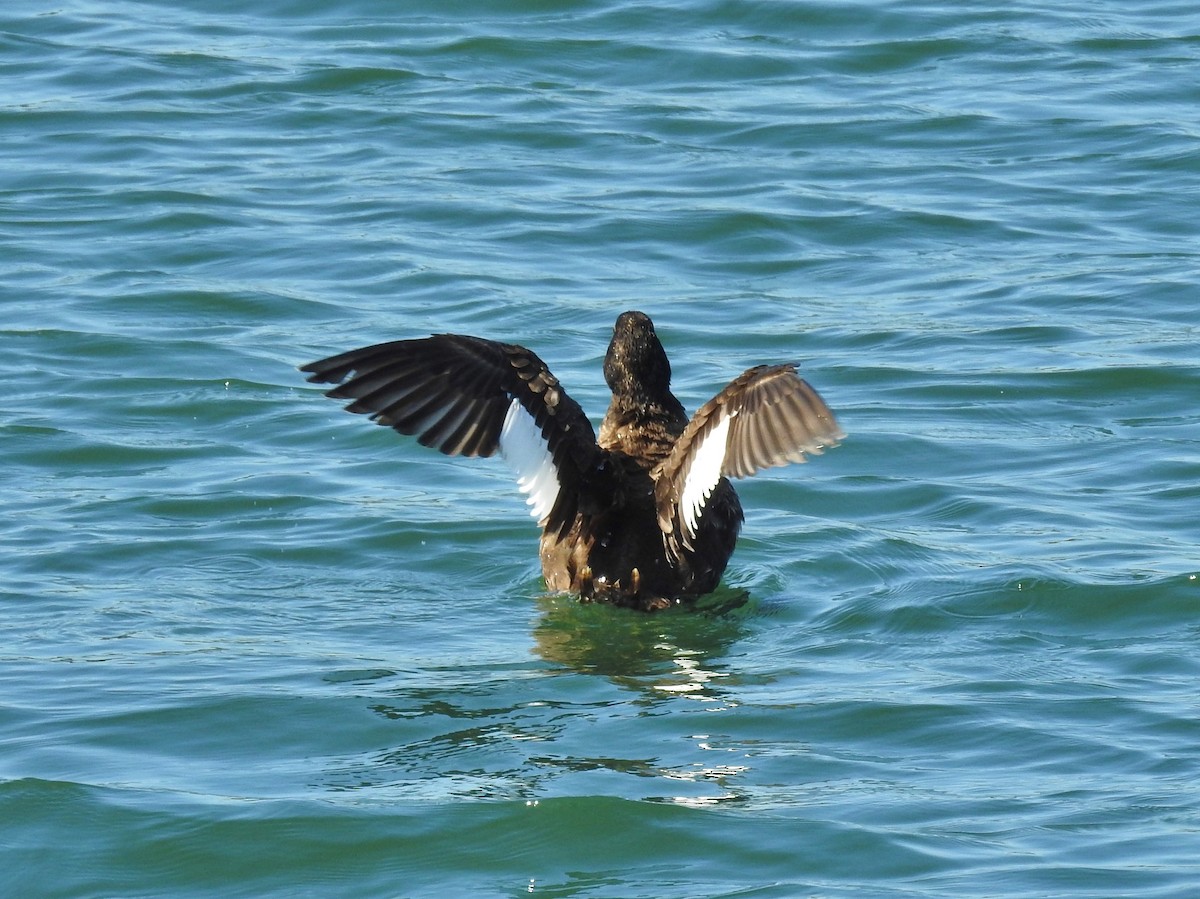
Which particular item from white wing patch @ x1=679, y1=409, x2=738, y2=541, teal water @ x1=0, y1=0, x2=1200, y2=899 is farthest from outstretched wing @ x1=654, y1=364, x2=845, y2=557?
teal water @ x1=0, y1=0, x2=1200, y2=899

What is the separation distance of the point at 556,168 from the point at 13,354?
482 centimetres

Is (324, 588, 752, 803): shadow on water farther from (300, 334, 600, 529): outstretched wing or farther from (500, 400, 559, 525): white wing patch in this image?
(300, 334, 600, 529): outstretched wing

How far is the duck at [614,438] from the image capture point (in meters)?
7.12

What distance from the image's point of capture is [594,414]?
1069cm

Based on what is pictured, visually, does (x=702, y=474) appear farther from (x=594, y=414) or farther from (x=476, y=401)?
(x=594, y=414)

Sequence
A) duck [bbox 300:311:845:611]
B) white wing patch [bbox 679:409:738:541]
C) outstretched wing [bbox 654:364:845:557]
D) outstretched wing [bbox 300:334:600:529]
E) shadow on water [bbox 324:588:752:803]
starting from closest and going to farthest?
shadow on water [bbox 324:588:752:803] → outstretched wing [bbox 654:364:845:557] → duck [bbox 300:311:845:611] → white wing patch [bbox 679:409:738:541] → outstretched wing [bbox 300:334:600:529]

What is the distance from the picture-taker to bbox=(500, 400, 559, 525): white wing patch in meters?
7.69

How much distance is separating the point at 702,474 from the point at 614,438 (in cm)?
126

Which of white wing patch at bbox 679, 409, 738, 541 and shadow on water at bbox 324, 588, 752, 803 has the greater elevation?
white wing patch at bbox 679, 409, 738, 541

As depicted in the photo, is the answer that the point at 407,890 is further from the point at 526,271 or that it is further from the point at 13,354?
the point at 526,271

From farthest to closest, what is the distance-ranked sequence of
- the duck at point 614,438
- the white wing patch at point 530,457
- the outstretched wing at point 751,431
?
the white wing patch at point 530,457 < the duck at point 614,438 < the outstretched wing at point 751,431

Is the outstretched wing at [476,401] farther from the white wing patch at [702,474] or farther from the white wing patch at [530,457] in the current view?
the white wing patch at [702,474]

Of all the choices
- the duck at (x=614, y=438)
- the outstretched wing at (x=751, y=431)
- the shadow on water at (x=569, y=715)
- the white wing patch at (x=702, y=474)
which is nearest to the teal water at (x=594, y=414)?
the shadow on water at (x=569, y=715)

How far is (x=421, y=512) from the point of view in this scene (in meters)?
9.48
